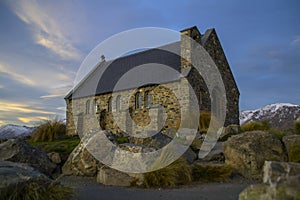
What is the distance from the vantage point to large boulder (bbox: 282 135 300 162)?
670cm

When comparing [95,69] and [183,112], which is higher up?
[95,69]

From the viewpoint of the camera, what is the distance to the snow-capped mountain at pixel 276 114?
23156 millimetres

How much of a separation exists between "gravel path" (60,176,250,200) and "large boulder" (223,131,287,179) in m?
0.71

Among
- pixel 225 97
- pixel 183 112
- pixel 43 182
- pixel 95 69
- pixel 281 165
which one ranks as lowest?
pixel 43 182

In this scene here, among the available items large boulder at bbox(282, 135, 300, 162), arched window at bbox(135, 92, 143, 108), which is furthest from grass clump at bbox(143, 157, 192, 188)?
arched window at bbox(135, 92, 143, 108)

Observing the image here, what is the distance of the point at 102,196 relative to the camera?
4719mm

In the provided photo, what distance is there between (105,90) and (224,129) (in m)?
13.6

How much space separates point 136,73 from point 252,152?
16257mm

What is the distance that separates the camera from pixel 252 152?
638 cm

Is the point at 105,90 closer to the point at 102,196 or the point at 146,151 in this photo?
the point at 146,151

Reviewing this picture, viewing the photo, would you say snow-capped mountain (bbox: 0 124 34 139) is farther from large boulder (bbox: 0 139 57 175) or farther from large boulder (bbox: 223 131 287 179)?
large boulder (bbox: 223 131 287 179)

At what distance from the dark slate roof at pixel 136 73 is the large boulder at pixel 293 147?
10.5 metres

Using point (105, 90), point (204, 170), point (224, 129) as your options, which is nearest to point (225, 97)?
point (224, 129)

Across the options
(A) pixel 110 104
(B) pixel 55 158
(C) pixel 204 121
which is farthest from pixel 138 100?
(B) pixel 55 158
